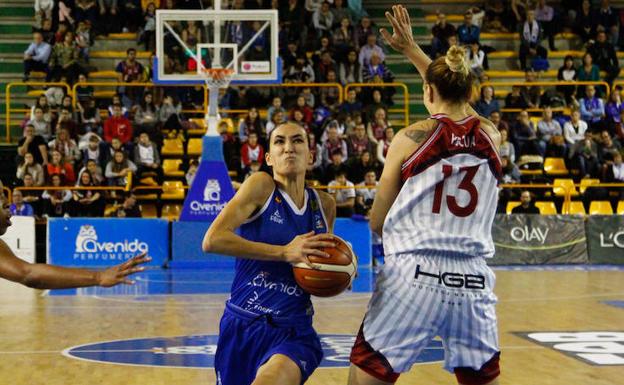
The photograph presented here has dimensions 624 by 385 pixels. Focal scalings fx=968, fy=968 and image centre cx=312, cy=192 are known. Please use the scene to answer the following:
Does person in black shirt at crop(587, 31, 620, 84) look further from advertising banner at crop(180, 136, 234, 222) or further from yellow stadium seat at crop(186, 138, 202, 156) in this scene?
advertising banner at crop(180, 136, 234, 222)

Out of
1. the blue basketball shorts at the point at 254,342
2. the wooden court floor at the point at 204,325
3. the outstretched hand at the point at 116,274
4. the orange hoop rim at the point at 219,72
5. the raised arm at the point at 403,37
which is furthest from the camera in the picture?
the orange hoop rim at the point at 219,72

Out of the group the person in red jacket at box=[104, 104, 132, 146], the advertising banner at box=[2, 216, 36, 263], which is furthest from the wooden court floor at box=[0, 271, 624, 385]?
the person in red jacket at box=[104, 104, 132, 146]

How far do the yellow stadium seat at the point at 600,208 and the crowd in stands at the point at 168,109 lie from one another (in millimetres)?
4380

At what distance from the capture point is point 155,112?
2077 centimetres

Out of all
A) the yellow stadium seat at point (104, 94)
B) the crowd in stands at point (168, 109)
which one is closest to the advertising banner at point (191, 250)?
the crowd in stands at point (168, 109)

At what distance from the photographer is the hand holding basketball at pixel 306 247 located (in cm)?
444

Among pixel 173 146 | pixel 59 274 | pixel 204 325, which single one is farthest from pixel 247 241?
pixel 173 146

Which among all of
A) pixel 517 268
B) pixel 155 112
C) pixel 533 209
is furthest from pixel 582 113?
pixel 155 112

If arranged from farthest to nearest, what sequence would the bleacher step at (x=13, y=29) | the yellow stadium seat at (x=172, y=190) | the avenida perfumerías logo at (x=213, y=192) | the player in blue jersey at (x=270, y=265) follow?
the bleacher step at (x=13, y=29) < the yellow stadium seat at (x=172, y=190) < the avenida perfumerías logo at (x=213, y=192) < the player in blue jersey at (x=270, y=265)

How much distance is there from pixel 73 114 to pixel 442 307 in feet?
56.4

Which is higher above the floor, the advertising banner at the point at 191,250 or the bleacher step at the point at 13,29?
the bleacher step at the point at 13,29

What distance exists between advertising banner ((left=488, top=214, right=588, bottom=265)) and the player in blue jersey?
13.2 m

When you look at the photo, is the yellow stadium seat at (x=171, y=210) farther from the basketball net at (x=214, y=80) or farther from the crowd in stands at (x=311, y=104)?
the basketball net at (x=214, y=80)

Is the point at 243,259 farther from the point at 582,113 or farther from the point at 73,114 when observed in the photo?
the point at 582,113
